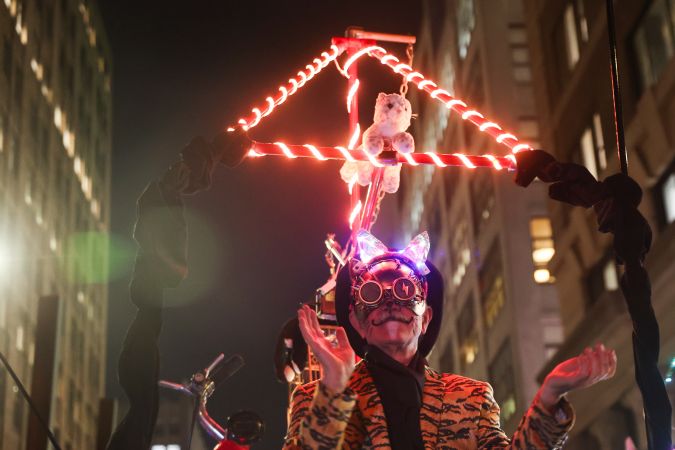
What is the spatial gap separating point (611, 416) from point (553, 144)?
8707 millimetres

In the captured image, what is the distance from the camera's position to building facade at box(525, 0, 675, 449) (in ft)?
67.2

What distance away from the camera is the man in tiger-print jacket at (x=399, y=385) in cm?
358

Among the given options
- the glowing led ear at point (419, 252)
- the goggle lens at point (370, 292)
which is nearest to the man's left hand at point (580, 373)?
the goggle lens at point (370, 292)

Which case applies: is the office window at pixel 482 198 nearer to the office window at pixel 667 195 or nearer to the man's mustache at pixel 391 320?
the office window at pixel 667 195

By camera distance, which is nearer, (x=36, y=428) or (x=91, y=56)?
(x=36, y=428)

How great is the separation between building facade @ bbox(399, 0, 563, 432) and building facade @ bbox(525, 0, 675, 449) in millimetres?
7980

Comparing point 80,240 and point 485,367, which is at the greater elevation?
point 80,240

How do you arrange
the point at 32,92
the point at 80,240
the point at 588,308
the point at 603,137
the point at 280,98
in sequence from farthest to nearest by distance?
1. the point at 80,240
2. the point at 32,92
3. the point at 588,308
4. the point at 603,137
5. the point at 280,98

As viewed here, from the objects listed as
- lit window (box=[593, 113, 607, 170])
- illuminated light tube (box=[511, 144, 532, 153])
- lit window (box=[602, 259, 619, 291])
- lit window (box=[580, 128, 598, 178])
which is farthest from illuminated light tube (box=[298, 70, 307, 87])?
lit window (box=[580, 128, 598, 178])

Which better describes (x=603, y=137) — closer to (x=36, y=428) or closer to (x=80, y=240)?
(x=36, y=428)

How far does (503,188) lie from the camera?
41.7 m

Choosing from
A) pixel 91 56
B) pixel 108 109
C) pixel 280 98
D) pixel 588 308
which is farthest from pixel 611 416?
pixel 108 109

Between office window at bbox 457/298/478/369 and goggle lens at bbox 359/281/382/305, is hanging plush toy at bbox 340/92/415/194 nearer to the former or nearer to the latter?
goggle lens at bbox 359/281/382/305

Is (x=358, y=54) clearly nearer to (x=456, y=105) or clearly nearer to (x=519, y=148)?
(x=456, y=105)
